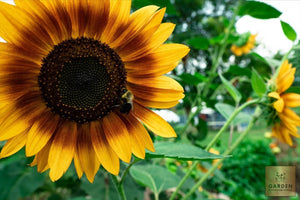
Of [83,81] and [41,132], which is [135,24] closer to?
[83,81]

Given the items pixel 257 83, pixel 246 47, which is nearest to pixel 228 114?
pixel 257 83

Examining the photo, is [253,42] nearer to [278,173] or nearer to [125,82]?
[278,173]

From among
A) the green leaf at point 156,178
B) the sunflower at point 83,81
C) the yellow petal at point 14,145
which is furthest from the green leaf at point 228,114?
the yellow petal at point 14,145

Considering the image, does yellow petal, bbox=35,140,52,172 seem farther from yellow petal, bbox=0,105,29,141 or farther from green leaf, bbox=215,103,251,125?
green leaf, bbox=215,103,251,125

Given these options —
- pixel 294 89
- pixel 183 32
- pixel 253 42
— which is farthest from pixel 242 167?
pixel 294 89

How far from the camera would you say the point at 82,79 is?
705 mm

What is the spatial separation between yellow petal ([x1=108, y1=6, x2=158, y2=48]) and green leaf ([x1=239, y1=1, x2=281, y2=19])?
66cm

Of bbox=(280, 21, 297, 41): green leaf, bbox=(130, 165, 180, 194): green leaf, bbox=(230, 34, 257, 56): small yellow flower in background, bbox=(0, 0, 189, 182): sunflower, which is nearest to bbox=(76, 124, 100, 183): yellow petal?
bbox=(0, 0, 189, 182): sunflower

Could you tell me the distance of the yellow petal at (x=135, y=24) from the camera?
589mm

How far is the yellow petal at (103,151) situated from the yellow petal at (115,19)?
0.22 m

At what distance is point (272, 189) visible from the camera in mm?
1148

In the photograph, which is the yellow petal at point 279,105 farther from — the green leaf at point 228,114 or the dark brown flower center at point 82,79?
the dark brown flower center at point 82,79

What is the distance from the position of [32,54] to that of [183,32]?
1.20m

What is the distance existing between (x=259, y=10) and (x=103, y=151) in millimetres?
858
